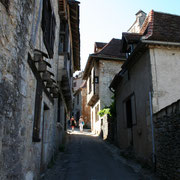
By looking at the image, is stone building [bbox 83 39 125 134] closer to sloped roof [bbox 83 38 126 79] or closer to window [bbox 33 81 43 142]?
sloped roof [bbox 83 38 126 79]

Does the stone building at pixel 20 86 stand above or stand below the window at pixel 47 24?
below

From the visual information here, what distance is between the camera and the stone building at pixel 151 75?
282 inches

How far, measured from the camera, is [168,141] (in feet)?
19.5

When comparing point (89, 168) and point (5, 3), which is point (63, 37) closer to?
point (89, 168)

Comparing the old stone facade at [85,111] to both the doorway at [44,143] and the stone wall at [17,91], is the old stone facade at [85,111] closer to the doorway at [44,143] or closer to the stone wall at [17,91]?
the doorway at [44,143]

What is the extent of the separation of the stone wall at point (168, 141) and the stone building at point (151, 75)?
0.38m

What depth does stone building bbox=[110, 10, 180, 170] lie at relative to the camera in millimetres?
7168

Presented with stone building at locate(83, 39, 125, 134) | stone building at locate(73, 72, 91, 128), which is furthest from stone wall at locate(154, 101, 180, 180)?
stone building at locate(73, 72, 91, 128)

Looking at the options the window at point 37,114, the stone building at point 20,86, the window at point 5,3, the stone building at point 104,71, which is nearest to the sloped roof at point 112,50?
the stone building at point 104,71

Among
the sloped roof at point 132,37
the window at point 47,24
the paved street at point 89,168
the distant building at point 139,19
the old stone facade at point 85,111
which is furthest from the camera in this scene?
the old stone facade at point 85,111

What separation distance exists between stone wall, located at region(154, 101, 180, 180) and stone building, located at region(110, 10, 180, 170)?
0.38 metres

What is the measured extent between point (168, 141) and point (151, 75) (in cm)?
240

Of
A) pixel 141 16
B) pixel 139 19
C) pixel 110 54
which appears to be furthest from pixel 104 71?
pixel 141 16

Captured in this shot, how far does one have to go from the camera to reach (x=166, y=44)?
7.45 meters
